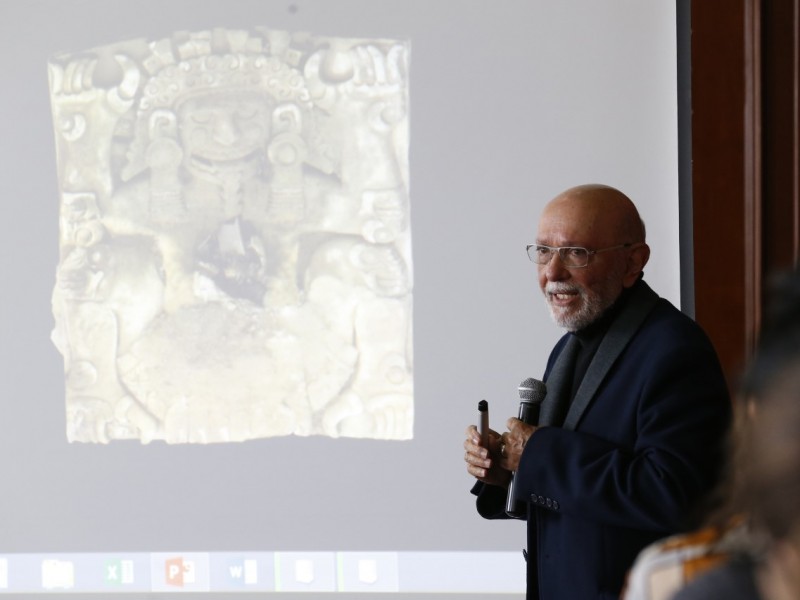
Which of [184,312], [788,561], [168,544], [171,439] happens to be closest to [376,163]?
[184,312]

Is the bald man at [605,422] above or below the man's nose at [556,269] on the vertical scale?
below

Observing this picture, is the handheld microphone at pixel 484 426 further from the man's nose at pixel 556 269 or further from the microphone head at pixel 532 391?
the man's nose at pixel 556 269

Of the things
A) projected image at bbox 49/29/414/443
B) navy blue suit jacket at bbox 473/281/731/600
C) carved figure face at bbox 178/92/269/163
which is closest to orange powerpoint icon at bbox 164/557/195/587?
projected image at bbox 49/29/414/443

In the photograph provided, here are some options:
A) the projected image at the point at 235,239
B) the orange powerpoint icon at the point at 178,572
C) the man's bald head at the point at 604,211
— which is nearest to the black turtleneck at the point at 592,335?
the man's bald head at the point at 604,211

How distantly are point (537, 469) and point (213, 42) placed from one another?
1.95m

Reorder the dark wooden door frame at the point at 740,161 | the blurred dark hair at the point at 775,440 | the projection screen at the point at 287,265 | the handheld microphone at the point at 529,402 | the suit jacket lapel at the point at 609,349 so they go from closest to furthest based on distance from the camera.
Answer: the blurred dark hair at the point at 775,440 → the suit jacket lapel at the point at 609,349 → the handheld microphone at the point at 529,402 → the dark wooden door frame at the point at 740,161 → the projection screen at the point at 287,265

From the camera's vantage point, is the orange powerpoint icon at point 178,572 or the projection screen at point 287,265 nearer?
the projection screen at point 287,265

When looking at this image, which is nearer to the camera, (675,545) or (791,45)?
(675,545)

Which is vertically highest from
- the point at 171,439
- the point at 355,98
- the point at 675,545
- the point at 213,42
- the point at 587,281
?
the point at 213,42

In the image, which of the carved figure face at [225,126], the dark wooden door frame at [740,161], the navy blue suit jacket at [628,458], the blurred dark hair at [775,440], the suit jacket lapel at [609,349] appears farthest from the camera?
the carved figure face at [225,126]

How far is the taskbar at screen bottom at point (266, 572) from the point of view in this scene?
2.89 metres

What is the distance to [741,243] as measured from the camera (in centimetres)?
272

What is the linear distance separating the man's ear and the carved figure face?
152 centimetres

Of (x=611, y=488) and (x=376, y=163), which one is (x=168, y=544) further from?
(x=611, y=488)
